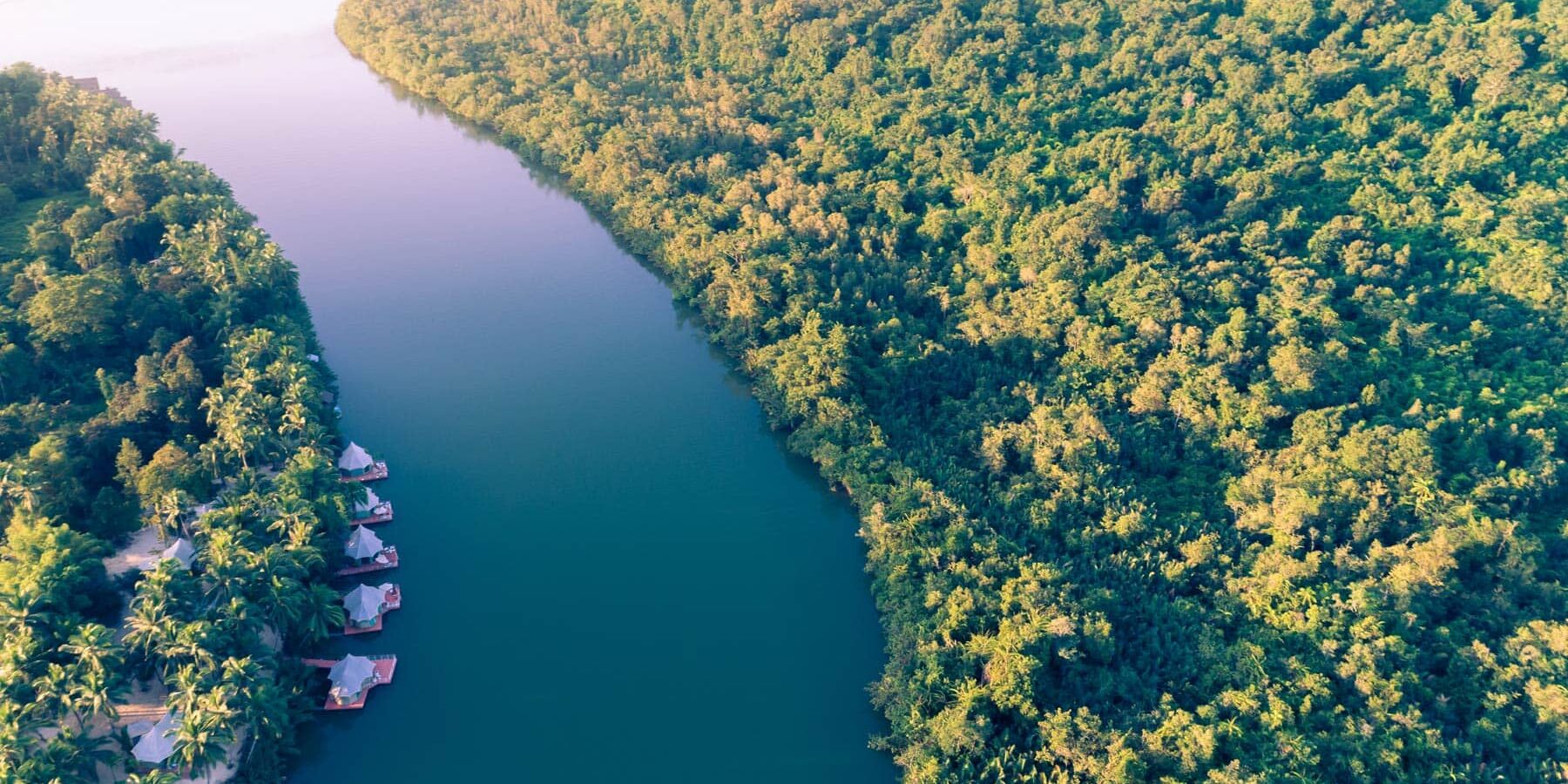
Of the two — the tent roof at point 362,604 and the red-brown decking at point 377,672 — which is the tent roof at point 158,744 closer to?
the red-brown decking at point 377,672

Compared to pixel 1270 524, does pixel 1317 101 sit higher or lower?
higher

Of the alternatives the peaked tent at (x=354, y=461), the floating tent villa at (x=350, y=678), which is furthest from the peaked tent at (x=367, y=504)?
the floating tent villa at (x=350, y=678)

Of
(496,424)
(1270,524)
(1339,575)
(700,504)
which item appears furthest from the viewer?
(496,424)

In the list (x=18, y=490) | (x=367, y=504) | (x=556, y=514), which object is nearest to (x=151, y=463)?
(x=18, y=490)

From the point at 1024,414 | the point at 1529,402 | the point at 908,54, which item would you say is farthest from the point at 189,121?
the point at 1529,402

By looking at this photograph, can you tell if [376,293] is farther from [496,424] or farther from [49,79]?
[49,79]

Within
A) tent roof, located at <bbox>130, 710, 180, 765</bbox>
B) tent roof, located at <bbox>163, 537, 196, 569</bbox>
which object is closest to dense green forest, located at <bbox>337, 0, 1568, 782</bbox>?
tent roof, located at <bbox>130, 710, 180, 765</bbox>

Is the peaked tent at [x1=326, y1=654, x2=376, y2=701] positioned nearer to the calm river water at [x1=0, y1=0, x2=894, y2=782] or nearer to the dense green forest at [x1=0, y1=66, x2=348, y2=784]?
the calm river water at [x1=0, y1=0, x2=894, y2=782]
